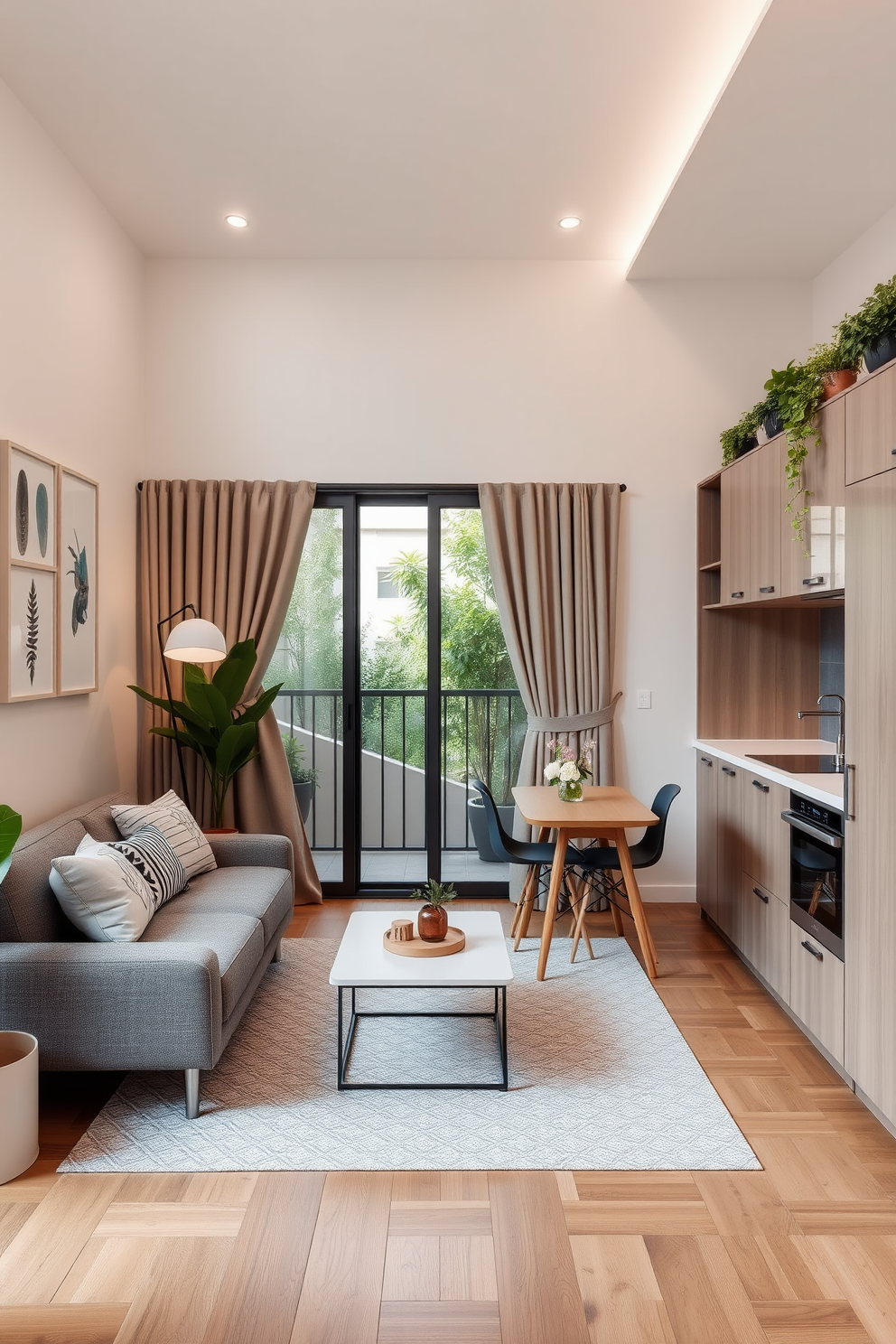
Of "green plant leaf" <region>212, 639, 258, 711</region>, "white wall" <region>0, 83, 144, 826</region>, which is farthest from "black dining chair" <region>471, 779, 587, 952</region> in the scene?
"white wall" <region>0, 83, 144, 826</region>

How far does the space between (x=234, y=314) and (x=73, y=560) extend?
1.79 m

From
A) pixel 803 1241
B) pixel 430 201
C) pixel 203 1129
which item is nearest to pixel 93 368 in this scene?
pixel 430 201

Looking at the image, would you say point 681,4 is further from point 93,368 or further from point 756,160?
point 93,368

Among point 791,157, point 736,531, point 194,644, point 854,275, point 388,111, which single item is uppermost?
point 388,111

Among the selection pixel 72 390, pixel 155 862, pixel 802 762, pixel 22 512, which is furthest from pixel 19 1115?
pixel 802 762

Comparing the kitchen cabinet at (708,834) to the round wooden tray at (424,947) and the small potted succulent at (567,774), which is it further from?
the round wooden tray at (424,947)

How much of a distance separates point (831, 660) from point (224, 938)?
3.08 meters

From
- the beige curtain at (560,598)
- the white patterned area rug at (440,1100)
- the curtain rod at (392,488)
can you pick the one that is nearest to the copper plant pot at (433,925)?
the white patterned area rug at (440,1100)

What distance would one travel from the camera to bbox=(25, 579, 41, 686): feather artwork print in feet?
10.7

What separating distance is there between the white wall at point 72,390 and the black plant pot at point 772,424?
2.92 m

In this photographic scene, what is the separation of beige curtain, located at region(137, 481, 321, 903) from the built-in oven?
253 centimetres

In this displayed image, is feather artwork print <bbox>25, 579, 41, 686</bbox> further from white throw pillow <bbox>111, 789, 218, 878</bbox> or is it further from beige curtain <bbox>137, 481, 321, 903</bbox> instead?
beige curtain <bbox>137, 481, 321, 903</bbox>

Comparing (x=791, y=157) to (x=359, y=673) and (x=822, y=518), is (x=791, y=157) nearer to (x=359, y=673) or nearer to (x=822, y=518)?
(x=822, y=518)

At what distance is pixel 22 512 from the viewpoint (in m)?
3.19
